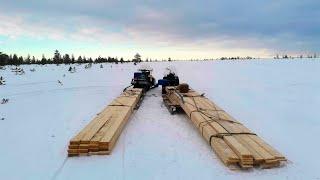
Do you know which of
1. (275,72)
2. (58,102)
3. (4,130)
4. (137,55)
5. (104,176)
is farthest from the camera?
(137,55)

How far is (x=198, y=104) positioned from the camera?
12.0 metres

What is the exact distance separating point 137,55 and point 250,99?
2980 cm

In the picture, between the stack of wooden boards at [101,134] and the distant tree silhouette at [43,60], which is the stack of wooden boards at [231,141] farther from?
the distant tree silhouette at [43,60]

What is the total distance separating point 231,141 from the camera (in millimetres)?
7734

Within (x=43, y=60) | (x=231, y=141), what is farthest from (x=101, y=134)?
(x=43, y=60)

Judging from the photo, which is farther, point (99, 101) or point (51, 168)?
point (99, 101)

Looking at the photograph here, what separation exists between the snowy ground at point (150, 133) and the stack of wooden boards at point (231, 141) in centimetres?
20

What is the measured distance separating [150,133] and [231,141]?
2.58 metres

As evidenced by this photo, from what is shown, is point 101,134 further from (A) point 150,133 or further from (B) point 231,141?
(B) point 231,141

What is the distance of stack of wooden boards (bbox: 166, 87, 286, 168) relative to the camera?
22.8 ft

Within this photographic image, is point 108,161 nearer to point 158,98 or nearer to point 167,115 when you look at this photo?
point 167,115

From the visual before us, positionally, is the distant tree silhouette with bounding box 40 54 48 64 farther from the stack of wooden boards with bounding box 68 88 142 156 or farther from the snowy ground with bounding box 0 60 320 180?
the stack of wooden boards with bounding box 68 88 142 156

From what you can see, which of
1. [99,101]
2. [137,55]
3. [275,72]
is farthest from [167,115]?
[137,55]

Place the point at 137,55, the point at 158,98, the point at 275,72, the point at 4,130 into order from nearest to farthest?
the point at 4,130, the point at 158,98, the point at 275,72, the point at 137,55
